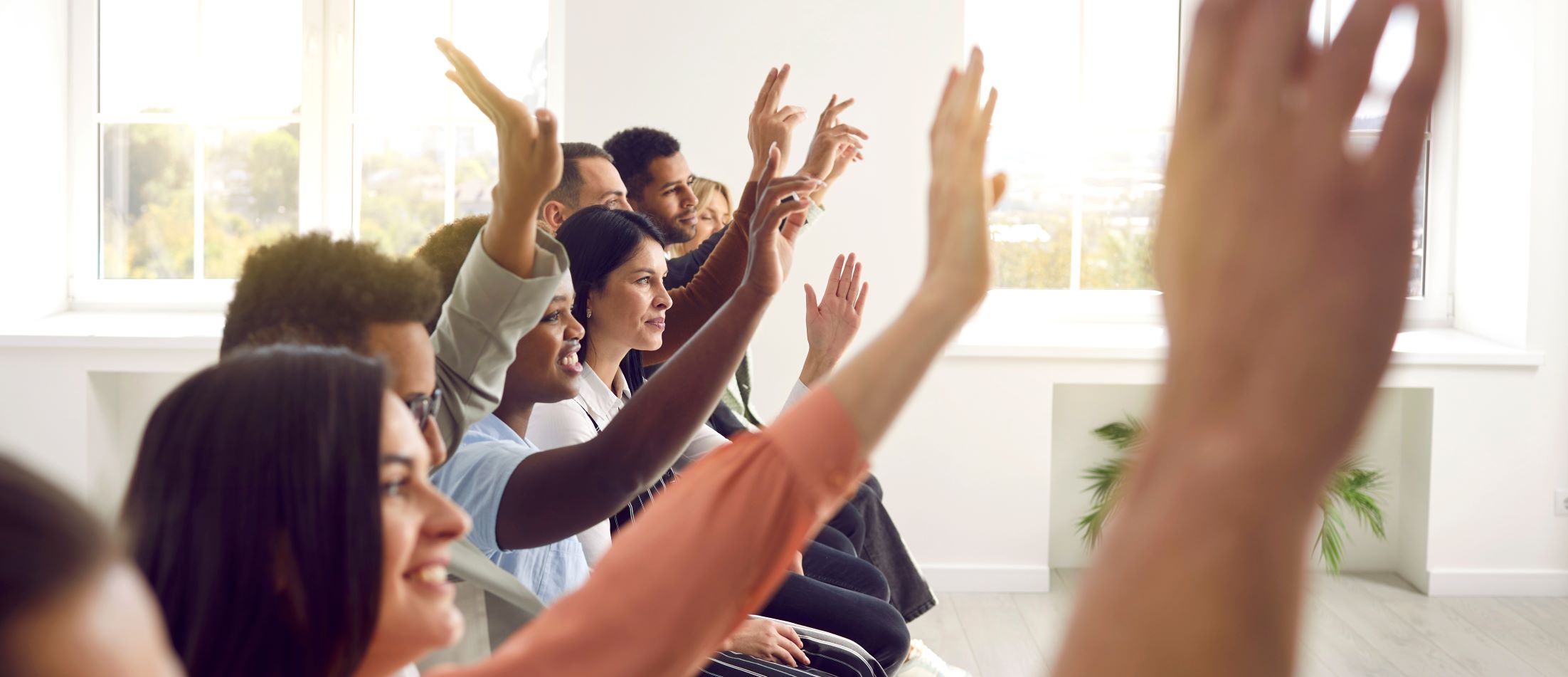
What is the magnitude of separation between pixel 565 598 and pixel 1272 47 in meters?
0.51

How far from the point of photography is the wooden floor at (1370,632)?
11.0 feet

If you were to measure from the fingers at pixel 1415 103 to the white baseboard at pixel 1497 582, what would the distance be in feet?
14.3

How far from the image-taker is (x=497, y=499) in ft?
4.33

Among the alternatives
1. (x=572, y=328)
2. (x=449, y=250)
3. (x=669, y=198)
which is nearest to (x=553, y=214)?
(x=669, y=198)

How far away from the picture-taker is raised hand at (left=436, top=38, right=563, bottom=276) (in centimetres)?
115

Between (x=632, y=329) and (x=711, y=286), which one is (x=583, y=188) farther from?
(x=632, y=329)

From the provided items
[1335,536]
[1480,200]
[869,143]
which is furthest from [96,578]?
[1480,200]

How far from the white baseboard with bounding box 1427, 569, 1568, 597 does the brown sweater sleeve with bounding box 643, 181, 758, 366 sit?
9.69 ft

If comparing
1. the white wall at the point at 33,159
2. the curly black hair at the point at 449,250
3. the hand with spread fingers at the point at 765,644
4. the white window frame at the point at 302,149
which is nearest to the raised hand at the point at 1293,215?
the curly black hair at the point at 449,250

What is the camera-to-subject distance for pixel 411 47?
4676mm

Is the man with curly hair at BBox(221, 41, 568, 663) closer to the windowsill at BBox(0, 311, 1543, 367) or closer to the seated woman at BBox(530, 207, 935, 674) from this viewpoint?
the seated woman at BBox(530, 207, 935, 674)

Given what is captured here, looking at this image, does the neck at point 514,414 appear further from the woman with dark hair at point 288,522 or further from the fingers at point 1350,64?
the fingers at point 1350,64

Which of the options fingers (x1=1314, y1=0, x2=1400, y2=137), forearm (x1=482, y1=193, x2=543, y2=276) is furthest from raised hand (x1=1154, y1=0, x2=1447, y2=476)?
forearm (x1=482, y1=193, x2=543, y2=276)

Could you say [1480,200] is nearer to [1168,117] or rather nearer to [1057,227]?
[1168,117]
